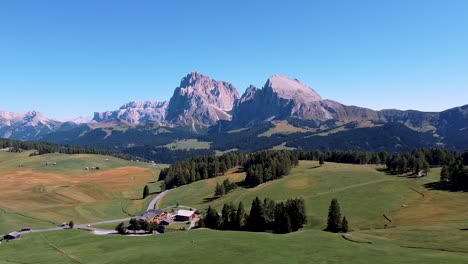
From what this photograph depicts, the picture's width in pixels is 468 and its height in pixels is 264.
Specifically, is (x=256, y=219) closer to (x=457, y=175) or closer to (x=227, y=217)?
(x=227, y=217)

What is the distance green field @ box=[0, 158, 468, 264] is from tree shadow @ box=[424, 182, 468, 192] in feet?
8.78

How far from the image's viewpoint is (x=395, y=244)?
72.4m

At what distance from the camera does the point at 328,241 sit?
77438 mm

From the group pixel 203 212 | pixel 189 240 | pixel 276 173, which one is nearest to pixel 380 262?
pixel 189 240

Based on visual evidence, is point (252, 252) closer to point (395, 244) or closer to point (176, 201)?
point (395, 244)

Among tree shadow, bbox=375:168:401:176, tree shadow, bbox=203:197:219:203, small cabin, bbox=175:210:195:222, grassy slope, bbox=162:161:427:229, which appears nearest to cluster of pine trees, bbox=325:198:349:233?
grassy slope, bbox=162:161:427:229

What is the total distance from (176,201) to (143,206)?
46.6 ft

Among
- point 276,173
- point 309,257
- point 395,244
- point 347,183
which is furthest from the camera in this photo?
point 276,173

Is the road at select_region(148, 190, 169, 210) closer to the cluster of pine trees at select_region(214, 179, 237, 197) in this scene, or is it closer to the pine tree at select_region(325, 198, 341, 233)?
the cluster of pine trees at select_region(214, 179, 237, 197)

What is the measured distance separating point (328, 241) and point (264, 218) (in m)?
39.9

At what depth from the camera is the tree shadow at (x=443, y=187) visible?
13444 centimetres

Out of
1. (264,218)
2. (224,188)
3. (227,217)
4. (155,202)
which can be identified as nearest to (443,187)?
(264,218)

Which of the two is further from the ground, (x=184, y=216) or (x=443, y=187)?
(x=443, y=187)

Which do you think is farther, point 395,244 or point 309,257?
point 395,244
